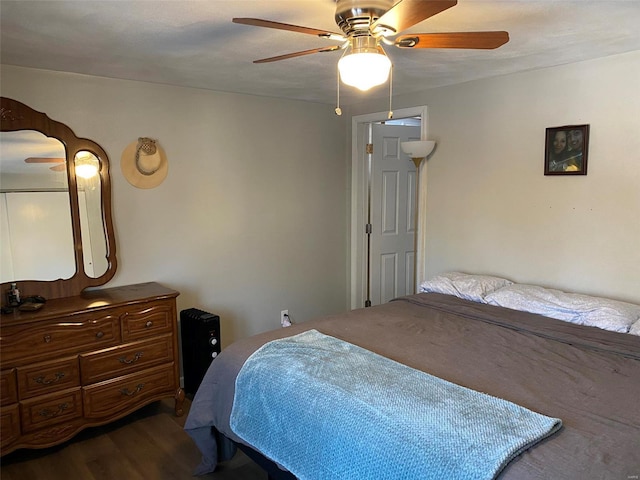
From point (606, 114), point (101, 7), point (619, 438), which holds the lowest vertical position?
point (619, 438)

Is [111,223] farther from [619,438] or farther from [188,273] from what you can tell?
[619,438]

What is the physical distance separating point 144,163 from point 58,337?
130 cm

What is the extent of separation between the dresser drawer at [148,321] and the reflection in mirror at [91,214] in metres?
0.46

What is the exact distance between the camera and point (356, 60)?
168cm

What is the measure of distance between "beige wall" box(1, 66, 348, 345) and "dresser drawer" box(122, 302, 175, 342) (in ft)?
1.48

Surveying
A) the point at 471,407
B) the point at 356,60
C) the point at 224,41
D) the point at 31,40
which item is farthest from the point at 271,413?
the point at 31,40

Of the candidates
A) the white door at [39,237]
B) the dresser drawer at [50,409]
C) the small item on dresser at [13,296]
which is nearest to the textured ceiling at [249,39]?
the white door at [39,237]

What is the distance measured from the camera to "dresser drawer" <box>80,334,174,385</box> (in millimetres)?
2674

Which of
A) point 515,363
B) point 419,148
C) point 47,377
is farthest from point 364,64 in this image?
point 47,377

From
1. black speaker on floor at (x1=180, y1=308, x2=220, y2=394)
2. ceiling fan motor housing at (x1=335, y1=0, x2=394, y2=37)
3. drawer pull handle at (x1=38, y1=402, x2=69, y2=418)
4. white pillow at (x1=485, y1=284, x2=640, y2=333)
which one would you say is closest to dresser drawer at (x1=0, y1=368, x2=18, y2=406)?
drawer pull handle at (x1=38, y1=402, x2=69, y2=418)

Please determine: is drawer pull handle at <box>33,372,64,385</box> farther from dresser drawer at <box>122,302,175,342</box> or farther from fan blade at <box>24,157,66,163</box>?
fan blade at <box>24,157,66,163</box>

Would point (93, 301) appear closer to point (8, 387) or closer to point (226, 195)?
point (8, 387)

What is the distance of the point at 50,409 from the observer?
2.54 metres

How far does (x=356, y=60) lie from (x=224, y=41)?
917 mm
